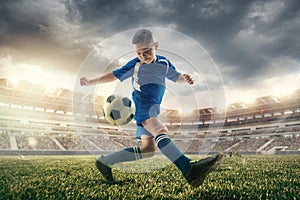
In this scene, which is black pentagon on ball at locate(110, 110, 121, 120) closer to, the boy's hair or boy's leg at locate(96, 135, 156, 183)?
boy's leg at locate(96, 135, 156, 183)

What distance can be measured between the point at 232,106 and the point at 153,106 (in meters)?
35.5

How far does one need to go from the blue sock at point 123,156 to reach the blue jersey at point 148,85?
18.7 inches

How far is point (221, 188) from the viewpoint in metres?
2.65

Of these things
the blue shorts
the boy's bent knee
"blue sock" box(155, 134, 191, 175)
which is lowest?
"blue sock" box(155, 134, 191, 175)

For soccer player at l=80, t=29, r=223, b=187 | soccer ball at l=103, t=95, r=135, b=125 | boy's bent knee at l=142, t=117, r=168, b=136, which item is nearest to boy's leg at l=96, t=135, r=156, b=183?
soccer player at l=80, t=29, r=223, b=187

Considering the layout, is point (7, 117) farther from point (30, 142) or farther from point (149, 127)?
point (149, 127)

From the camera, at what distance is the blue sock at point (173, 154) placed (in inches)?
102

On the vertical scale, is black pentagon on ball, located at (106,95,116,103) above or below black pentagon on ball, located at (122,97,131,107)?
above

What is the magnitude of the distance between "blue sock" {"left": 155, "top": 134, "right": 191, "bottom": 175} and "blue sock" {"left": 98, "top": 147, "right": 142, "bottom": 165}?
2.00ft

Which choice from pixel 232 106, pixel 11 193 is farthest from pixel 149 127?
pixel 232 106

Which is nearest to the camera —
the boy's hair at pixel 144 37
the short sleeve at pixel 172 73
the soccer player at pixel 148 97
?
the soccer player at pixel 148 97

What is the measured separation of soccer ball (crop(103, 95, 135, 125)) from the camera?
3342mm

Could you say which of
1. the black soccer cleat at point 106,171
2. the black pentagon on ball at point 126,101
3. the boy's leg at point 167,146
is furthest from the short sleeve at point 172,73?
the black soccer cleat at point 106,171

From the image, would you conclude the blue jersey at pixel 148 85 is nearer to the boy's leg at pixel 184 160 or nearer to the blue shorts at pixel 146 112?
the blue shorts at pixel 146 112
